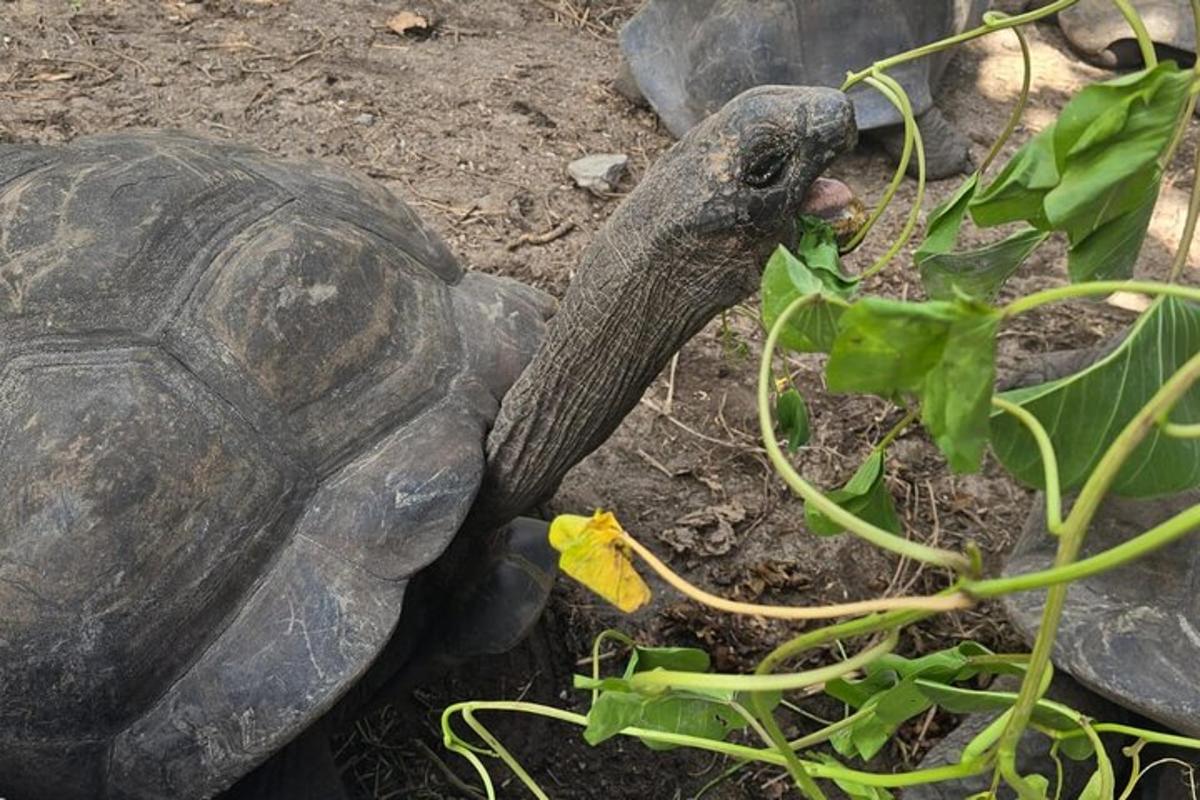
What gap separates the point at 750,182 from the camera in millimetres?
1791

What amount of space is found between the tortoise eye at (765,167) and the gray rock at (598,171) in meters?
2.12

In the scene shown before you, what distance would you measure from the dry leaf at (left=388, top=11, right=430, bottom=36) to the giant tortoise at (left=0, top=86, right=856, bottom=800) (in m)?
2.66

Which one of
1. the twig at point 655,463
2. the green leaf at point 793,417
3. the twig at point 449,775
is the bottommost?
the twig at point 449,775

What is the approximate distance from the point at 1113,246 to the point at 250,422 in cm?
127

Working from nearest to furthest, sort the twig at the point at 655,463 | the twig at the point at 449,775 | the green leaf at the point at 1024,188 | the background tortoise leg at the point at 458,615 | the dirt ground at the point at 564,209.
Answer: the green leaf at the point at 1024,188
the background tortoise leg at the point at 458,615
the twig at the point at 449,775
the dirt ground at the point at 564,209
the twig at the point at 655,463

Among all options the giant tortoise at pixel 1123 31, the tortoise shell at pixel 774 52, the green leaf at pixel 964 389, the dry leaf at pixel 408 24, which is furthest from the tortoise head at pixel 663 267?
the giant tortoise at pixel 1123 31

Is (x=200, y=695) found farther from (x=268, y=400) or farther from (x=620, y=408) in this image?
(x=620, y=408)

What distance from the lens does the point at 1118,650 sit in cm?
204

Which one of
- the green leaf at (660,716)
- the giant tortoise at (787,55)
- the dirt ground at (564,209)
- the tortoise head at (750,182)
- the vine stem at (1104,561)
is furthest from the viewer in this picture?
the giant tortoise at (787,55)

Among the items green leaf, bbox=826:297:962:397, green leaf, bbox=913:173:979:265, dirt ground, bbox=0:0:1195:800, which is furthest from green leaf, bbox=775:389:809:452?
dirt ground, bbox=0:0:1195:800

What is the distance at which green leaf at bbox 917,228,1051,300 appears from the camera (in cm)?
129

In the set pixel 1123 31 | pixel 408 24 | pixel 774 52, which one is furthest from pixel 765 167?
pixel 1123 31

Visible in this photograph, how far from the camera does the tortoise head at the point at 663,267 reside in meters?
1.78

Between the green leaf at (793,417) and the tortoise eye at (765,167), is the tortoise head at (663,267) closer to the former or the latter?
the tortoise eye at (765,167)
